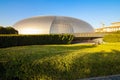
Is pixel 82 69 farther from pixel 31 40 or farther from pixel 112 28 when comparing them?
pixel 112 28

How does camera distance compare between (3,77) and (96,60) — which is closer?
(3,77)

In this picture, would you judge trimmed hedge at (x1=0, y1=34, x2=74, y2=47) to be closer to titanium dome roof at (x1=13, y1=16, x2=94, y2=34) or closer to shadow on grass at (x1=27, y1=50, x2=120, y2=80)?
titanium dome roof at (x1=13, y1=16, x2=94, y2=34)

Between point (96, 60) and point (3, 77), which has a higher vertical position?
point (96, 60)

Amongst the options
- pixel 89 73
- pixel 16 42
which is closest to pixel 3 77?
pixel 89 73

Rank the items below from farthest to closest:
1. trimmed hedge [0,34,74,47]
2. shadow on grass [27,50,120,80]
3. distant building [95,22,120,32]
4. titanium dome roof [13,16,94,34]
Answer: distant building [95,22,120,32], titanium dome roof [13,16,94,34], trimmed hedge [0,34,74,47], shadow on grass [27,50,120,80]

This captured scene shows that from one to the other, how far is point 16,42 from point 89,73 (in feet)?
72.5

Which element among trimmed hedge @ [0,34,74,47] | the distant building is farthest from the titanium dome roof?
the distant building

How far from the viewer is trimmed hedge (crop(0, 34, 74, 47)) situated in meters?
25.6

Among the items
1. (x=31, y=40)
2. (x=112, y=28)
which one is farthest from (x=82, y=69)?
(x=112, y=28)

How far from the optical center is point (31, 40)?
29.5m

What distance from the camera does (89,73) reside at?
666 cm

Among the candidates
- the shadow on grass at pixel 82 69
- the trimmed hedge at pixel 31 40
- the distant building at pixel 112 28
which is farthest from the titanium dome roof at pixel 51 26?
the shadow on grass at pixel 82 69

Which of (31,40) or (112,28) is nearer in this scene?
(31,40)

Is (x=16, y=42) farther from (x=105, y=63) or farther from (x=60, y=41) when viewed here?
(x=105, y=63)
